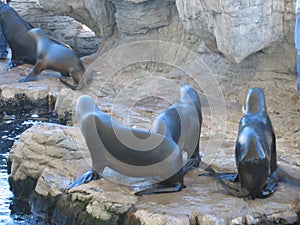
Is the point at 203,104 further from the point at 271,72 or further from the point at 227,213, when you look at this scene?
the point at 227,213

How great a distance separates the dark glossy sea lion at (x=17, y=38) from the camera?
9594 mm

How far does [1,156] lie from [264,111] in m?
2.79

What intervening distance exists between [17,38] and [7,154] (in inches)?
156

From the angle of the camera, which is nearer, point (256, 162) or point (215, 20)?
point (256, 162)

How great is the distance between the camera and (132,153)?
4.59 meters

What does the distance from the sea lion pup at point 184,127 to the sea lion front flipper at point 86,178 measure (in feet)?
2.02

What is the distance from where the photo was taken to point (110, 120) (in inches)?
189

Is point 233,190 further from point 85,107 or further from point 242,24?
point 242,24

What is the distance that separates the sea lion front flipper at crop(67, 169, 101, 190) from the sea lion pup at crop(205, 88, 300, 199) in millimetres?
932

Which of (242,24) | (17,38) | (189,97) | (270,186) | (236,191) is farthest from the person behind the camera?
(17,38)

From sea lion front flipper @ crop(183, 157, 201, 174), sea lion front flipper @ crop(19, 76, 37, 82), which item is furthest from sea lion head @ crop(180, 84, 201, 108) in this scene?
sea lion front flipper @ crop(19, 76, 37, 82)

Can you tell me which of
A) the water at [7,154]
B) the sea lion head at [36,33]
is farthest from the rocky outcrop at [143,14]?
the water at [7,154]

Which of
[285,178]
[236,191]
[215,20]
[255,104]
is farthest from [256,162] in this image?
[215,20]

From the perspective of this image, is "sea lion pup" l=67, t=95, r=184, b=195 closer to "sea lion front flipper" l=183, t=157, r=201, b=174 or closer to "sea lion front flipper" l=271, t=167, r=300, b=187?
"sea lion front flipper" l=183, t=157, r=201, b=174
